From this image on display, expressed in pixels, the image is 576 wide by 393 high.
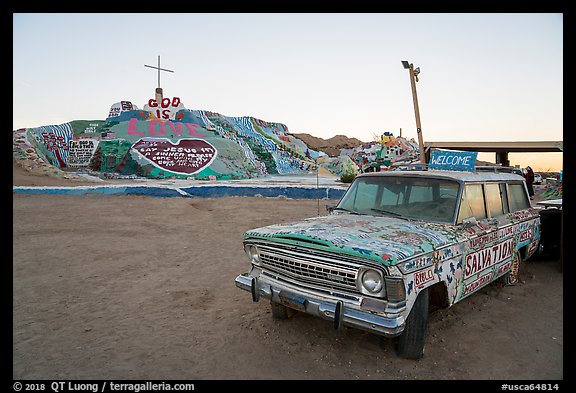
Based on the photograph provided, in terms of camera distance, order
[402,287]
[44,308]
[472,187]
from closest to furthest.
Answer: [402,287], [472,187], [44,308]

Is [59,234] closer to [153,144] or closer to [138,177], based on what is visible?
[138,177]

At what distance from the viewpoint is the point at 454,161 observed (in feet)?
18.1

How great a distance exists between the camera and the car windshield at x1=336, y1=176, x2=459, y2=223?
159 inches

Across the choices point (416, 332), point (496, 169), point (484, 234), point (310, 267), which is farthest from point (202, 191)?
point (416, 332)

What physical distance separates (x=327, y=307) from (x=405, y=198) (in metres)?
1.81

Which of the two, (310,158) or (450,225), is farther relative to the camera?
(310,158)

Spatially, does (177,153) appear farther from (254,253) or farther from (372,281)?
(372,281)

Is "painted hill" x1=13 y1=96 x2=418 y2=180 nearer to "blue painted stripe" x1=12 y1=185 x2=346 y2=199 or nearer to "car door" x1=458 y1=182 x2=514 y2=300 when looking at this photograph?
"blue painted stripe" x1=12 y1=185 x2=346 y2=199

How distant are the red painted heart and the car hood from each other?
74.6ft

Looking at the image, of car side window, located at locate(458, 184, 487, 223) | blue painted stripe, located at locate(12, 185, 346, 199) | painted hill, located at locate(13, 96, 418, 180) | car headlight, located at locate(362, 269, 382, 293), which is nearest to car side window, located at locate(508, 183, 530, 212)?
car side window, located at locate(458, 184, 487, 223)

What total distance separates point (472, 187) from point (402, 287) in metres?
2.00
